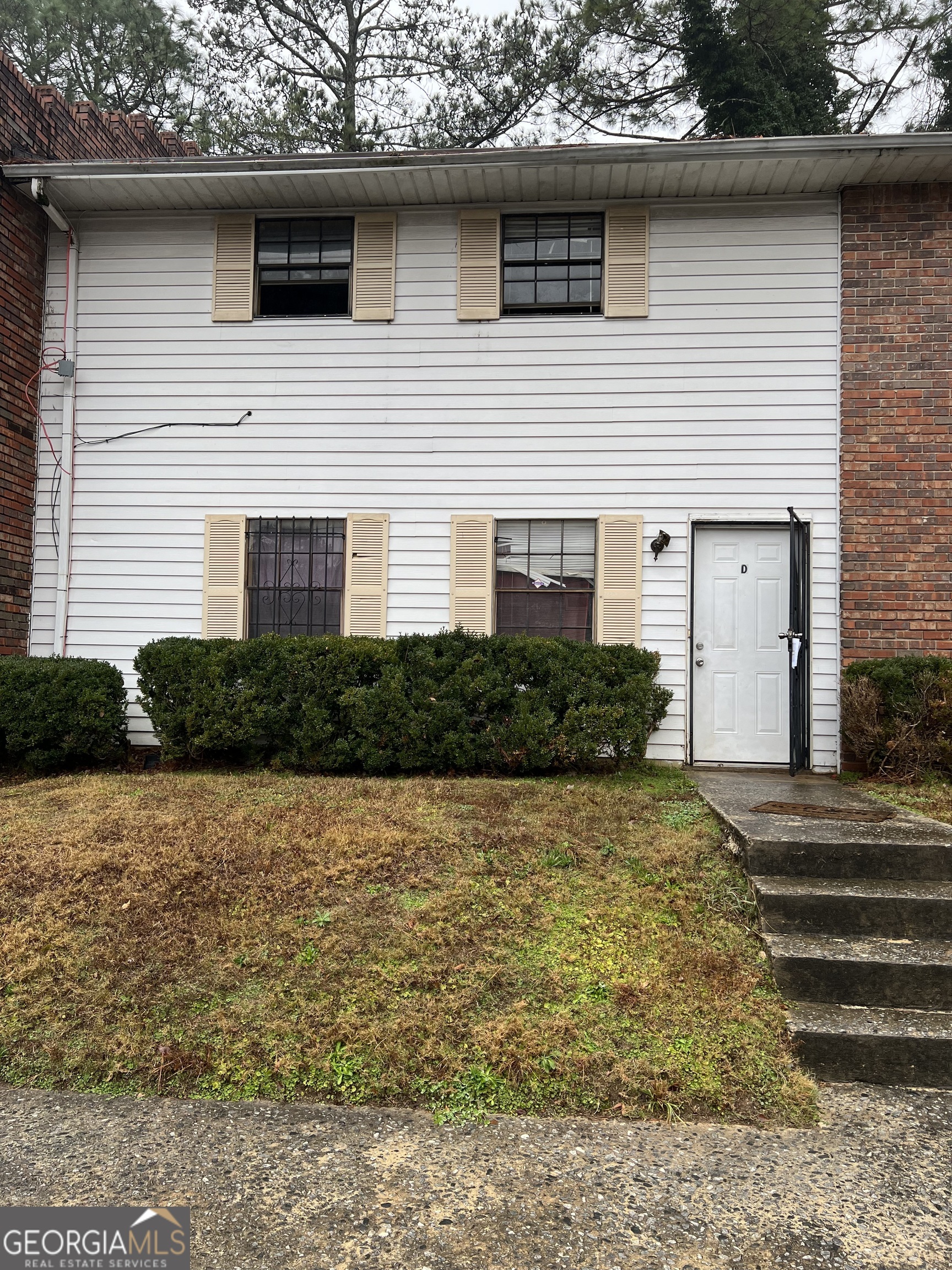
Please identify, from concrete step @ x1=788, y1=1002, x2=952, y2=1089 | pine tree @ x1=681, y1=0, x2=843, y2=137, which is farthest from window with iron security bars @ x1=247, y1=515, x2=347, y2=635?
pine tree @ x1=681, y1=0, x2=843, y2=137

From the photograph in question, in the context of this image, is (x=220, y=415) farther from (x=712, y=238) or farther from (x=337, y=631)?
(x=712, y=238)

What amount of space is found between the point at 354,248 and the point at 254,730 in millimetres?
4828

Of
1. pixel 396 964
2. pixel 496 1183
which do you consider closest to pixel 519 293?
pixel 396 964

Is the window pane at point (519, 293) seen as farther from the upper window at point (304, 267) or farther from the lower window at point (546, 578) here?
the lower window at point (546, 578)

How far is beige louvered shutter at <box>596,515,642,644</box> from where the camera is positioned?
26.0ft

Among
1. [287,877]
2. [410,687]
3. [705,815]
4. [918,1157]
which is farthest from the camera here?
[410,687]

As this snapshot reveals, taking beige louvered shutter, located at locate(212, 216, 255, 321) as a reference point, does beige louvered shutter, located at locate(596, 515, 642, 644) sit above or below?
below

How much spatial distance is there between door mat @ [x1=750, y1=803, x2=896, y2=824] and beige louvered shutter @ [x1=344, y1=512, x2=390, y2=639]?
401 cm

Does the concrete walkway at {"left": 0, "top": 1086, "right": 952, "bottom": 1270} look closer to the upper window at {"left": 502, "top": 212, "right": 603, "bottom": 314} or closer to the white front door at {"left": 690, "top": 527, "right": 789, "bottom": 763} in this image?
the white front door at {"left": 690, "top": 527, "right": 789, "bottom": 763}

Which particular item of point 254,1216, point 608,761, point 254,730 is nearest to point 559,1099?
point 254,1216

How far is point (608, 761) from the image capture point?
281 inches

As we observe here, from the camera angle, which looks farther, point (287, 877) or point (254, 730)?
point (254, 730)

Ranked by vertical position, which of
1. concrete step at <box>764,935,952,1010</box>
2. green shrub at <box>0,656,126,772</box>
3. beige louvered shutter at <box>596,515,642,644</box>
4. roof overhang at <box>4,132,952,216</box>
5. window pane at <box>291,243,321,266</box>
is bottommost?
concrete step at <box>764,935,952,1010</box>

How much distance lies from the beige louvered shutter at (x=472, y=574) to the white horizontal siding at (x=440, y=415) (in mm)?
120
